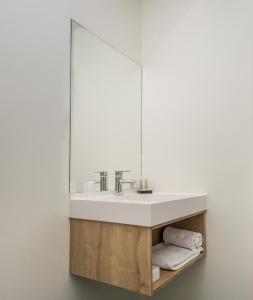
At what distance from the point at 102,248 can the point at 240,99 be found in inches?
45.5

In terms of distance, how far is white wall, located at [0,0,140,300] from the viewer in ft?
3.71

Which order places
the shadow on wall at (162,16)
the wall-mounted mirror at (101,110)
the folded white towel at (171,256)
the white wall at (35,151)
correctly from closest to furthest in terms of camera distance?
Answer: the white wall at (35,151)
the folded white towel at (171,256)
the wall-mounted mirror at (101,110)
the shadow on wall at (162,16)

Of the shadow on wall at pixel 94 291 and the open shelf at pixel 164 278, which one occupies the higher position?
the open shelf at pixel 164 278

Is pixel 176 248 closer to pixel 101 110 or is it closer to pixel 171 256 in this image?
pixel 171 256

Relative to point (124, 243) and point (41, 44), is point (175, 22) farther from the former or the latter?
point (124, 243)

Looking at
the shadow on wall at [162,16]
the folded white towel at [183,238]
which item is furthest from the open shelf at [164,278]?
the shadow on wall at [162,16]

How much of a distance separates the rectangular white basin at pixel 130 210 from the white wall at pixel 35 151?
91 mm

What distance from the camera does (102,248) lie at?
4.27ft

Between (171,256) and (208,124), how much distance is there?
0.82 metres

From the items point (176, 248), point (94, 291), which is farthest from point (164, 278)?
point (94, 291)

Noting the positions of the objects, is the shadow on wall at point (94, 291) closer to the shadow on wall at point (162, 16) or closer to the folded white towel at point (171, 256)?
the folded white towel at point (171, 256)

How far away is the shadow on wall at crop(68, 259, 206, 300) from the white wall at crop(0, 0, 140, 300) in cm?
2

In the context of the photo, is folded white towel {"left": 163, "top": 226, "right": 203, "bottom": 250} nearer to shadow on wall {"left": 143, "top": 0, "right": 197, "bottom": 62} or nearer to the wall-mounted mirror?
the wall-mounted mirror

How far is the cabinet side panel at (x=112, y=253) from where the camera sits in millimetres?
1187
